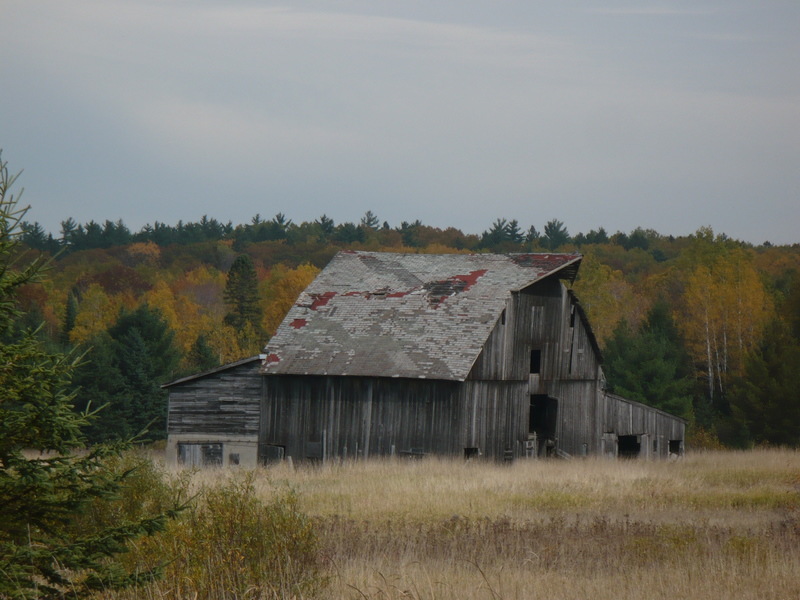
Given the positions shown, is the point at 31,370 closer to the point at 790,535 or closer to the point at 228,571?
the point at 228,571

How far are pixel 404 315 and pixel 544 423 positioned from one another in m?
6.57

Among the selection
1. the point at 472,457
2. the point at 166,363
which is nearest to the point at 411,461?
the point at 472,457

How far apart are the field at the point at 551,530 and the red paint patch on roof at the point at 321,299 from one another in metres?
7.72

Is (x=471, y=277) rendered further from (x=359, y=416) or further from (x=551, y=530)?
(x=551, y=530)

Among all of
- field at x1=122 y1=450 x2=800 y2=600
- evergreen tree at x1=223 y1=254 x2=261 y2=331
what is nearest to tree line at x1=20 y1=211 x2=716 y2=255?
evergreen tree at x1=223 y1=254 x2=261 y2=331

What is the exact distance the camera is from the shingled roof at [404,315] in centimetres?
3067

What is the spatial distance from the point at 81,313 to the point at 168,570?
67106 mm

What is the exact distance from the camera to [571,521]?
17391 millimetres

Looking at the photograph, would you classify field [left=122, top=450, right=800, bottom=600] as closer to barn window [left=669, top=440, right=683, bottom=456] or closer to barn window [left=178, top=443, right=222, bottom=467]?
barn window [left=178, top=443, right=222, bottom=467]

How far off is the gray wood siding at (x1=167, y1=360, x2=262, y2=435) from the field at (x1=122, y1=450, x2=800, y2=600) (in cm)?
552

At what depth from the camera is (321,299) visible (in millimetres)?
34562

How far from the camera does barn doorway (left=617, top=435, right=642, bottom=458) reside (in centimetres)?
3725

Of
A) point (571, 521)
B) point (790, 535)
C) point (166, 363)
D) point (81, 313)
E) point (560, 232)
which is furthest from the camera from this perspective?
point (560, 232)

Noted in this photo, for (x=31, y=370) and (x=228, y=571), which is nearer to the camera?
(x=31, y=370)
